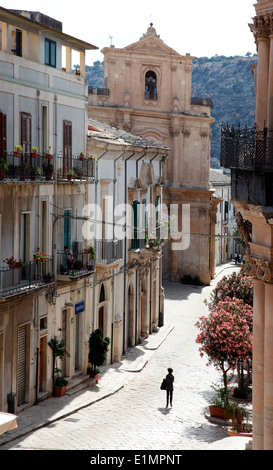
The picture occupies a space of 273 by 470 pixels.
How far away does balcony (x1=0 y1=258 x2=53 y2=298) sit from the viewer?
23469mm

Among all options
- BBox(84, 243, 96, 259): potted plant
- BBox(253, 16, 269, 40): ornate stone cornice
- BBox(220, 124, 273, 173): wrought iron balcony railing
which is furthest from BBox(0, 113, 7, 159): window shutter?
BBox(253, 16, 269, 40): ornate stone cornice

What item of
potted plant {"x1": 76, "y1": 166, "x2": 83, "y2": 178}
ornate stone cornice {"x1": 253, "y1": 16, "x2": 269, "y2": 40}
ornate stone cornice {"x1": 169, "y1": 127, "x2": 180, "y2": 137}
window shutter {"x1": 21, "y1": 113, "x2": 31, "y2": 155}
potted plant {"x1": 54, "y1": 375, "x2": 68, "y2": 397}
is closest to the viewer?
ornate stone cornice {"x1": 253, "y1": 16, "x2": 269, "y2": 40}

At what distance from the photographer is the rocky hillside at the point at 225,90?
461 feet

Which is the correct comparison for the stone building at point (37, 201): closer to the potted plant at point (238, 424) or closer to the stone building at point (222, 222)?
the potted plant at point (238, 424)

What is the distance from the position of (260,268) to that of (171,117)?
4459 cm

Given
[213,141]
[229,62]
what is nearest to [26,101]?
[213,141]

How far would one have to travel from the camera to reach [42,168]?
26406 millimetres

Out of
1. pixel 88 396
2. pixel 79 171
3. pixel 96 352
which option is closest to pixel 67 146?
pixel 79 171

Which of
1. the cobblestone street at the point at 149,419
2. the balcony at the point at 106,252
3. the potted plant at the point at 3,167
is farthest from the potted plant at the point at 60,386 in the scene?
the potted plant at the point at 3,167

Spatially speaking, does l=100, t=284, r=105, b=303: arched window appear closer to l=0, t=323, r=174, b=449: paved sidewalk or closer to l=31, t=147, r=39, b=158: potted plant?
l=0, t=323, r=174, b=449: paved sidewalk

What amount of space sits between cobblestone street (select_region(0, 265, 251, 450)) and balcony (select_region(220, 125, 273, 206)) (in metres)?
6.72

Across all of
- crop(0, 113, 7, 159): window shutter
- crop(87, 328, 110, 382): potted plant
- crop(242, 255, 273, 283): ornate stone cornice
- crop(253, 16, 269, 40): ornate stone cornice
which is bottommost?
crop(87, 328, 110, 382): potted plant

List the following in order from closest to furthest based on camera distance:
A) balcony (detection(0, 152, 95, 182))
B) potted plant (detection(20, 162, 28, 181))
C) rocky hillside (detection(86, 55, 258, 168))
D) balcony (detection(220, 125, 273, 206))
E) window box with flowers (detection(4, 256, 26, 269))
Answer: balcony (detection(220, 125, 273, 206)) < window box with flowers (detection(4, 256, 26, 269)) < balcony (detection(0, 152, 95, 182)) < potted plant (detection(20, 162, 28, 181)) < rocky hillside (detection(86, 55, 258, 168))

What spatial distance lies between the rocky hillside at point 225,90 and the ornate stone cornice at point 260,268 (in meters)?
119
